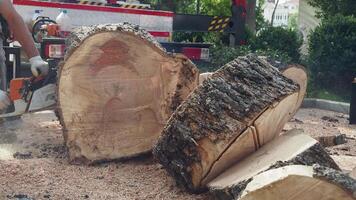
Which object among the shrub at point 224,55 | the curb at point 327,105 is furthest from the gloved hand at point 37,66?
the curb at point 327,105

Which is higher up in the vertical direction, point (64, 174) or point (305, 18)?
point (305, 18)

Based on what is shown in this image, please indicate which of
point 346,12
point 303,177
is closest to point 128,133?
point 303,177

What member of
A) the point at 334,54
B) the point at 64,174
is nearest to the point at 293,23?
the point at 334,54

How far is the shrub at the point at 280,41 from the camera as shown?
11.2 metres

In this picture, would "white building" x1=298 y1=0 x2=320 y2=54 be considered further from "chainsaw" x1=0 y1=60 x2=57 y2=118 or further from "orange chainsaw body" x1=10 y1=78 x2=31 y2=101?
"orange chainsaw body" x1=10 y1=78 x2=31 y2=101

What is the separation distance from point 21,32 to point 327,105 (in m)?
6.29

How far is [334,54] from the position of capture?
10500mm

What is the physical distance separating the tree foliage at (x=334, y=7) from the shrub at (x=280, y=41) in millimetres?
1616

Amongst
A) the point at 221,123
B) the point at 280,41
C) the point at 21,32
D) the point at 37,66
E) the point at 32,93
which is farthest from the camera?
the point at 280,41

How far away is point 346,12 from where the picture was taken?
40.2ft

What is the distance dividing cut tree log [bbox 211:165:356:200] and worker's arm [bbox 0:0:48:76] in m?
2.62

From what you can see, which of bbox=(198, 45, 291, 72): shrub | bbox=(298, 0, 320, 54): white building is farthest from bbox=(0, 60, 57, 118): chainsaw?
bbox=(298, 0, 320, 54): white building

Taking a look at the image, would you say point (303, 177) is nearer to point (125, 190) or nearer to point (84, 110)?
point (125, 190)

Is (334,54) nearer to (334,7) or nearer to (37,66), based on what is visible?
(334,7)
